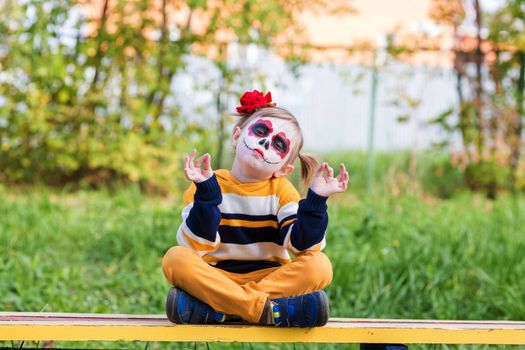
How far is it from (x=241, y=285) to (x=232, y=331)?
184mm

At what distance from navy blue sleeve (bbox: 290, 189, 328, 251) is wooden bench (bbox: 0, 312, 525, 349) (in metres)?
0.28

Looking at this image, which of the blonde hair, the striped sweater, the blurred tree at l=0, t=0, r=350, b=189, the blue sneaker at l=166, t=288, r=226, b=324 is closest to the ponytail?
the blonde hair

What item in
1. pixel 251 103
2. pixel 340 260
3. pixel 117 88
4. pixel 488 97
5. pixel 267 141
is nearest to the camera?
pixel 267 141

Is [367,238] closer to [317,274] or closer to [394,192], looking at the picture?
[394,192]

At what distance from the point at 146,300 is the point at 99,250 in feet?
2.93

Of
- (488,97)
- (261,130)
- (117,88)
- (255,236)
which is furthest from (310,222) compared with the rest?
(488,97)

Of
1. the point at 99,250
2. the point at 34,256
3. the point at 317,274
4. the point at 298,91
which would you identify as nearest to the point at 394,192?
the point at 298,91

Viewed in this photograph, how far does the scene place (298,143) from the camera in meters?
2.63

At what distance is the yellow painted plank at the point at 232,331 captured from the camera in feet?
7.75

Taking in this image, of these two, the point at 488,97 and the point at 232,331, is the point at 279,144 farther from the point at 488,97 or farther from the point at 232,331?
the point at 488,97

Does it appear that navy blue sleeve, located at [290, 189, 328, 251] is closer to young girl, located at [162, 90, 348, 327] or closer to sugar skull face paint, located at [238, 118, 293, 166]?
young girl, located at [162, 90, 348, 327]

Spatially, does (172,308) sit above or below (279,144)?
below

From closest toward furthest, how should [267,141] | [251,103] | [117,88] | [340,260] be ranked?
1. [267,141]
2. [251,103]
3. [340,260]
4. [117,88]

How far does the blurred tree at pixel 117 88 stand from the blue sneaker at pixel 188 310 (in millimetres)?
4608
